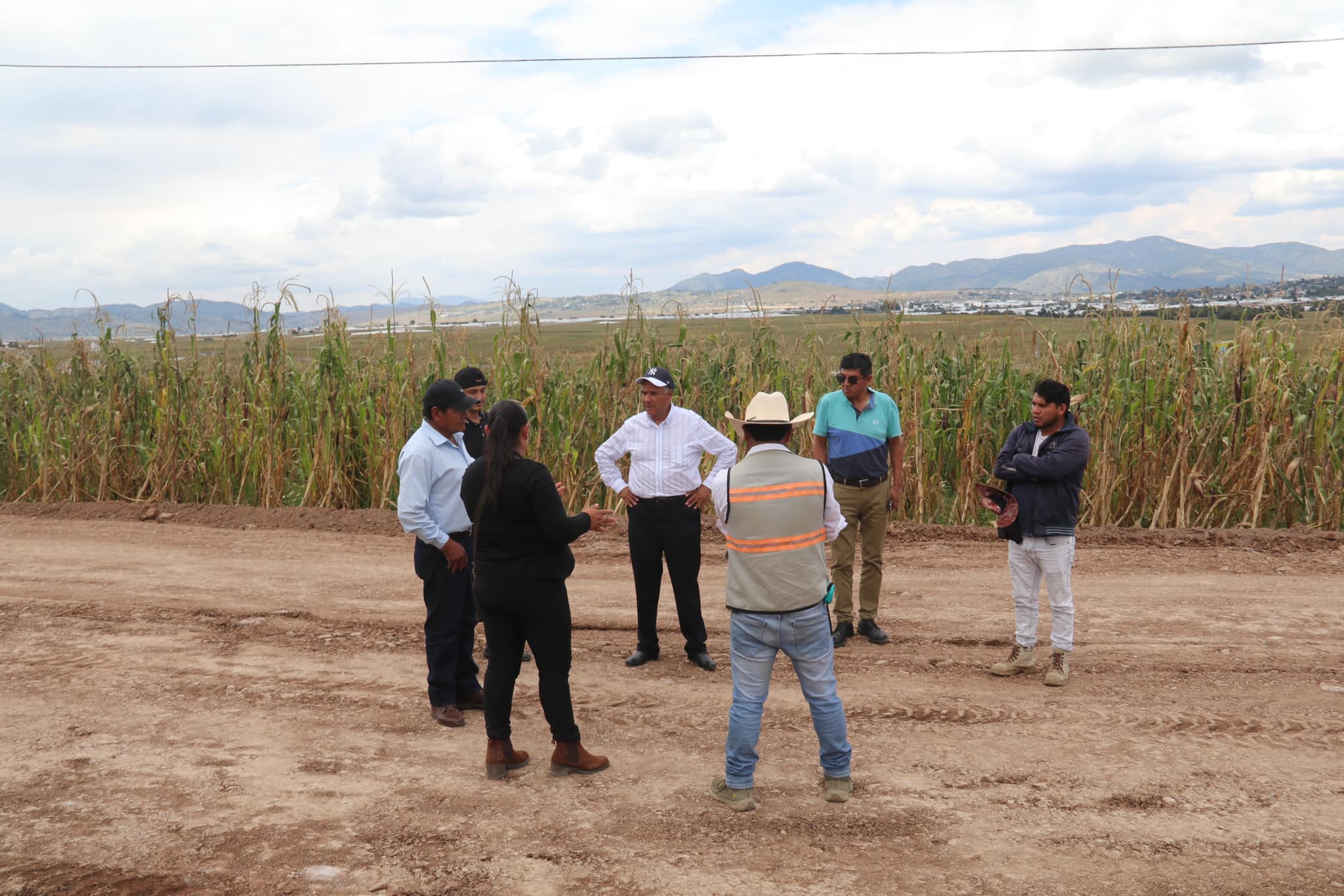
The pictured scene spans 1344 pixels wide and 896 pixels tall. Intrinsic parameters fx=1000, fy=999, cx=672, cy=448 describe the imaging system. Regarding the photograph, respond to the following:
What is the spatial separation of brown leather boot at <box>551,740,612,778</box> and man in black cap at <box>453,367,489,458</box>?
2451 millimetres

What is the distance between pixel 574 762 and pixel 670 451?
2279 millimetres

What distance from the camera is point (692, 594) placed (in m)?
6.80

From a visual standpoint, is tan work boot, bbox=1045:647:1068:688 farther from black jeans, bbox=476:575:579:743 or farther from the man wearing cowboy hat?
black jeans, bbox=476:575:579:743

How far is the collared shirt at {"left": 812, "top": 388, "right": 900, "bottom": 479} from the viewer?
7.31m

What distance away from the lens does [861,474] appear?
24.1ft

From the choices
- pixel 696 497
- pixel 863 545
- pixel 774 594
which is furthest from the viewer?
pixel 863 545

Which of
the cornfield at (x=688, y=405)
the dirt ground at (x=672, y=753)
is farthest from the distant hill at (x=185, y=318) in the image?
the dirt ground at (x=672, y=753)

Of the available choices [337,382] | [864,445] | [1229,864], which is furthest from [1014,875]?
[337,382]

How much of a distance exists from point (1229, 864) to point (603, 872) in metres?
2.59

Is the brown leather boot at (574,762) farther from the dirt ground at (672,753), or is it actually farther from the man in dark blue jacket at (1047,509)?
the man in dark blue jacket at (1047,509)

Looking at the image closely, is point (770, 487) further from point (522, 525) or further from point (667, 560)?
point (667, 560)

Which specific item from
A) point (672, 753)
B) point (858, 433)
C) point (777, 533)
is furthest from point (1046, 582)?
point (672, 753)

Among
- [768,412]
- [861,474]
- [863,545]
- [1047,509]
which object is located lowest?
[863,545]

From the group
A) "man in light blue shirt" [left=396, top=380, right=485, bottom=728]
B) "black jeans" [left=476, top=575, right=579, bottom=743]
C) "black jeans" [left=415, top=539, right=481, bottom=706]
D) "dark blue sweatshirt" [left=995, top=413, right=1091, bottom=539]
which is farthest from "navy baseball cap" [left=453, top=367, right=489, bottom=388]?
"dark blue sweatshirt" [left=995, top=413, right=1091, bottom=539]
